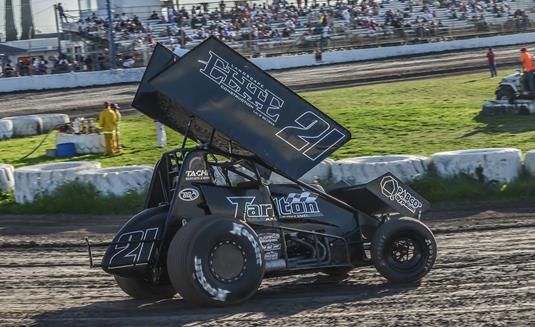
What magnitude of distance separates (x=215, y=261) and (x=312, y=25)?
35.8 m

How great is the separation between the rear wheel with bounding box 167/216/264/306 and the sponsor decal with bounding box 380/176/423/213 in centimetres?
156

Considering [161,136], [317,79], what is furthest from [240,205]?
[317,79]

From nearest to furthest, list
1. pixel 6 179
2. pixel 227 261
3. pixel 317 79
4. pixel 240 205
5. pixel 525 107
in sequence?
pixel 227 261 → pixel 240 205 → pixel 6 179 → pixel 525 107 → pixel 317 79

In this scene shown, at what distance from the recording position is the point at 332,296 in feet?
25.7

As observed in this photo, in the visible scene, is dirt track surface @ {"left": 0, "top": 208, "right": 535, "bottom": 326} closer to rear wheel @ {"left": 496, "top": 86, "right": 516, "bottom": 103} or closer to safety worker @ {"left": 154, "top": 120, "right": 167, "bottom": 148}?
safety worker @ {"left": 154, "top": 120, "right": 167, "bottom": 148}

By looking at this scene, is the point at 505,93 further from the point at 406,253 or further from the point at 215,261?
the point at 215,261

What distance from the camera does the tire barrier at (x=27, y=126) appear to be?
22.5 meters

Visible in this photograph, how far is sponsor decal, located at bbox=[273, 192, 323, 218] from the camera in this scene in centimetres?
795

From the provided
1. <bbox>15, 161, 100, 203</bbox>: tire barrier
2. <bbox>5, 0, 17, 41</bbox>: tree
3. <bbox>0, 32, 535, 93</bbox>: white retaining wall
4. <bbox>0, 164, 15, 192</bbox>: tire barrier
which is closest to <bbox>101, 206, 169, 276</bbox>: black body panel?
<bbox>15, 161, 100, 203</bbox>: tire barrier

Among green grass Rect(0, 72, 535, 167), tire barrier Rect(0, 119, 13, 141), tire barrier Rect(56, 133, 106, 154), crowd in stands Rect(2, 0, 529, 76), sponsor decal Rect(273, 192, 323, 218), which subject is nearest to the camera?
sponsor decal Rect(273, 192, 323, 218)

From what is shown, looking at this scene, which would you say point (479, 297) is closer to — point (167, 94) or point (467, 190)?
point (167, 94)

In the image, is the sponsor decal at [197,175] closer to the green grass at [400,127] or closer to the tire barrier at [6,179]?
the tire barrier at [6,179]

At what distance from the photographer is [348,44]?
40.5m

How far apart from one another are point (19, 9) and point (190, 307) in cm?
4147
